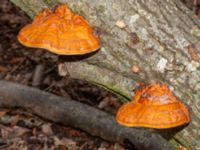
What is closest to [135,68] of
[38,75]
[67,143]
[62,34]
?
[62,34]

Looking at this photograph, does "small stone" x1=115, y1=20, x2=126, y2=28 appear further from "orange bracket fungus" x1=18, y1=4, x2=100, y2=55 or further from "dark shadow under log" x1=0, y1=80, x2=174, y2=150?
"dark shadow under log" x1=0, y1=80, x2=174, y2=150

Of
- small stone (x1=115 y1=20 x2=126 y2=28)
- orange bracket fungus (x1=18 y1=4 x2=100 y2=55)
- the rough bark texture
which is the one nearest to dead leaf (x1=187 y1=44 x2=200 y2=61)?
the rough bark texture

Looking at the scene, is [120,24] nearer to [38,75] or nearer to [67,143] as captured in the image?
[67,143]

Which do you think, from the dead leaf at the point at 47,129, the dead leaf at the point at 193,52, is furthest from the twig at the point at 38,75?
the dead leaf at the point at 193,52

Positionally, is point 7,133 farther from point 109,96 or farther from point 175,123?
point 175,123

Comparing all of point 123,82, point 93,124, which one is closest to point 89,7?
point 123,82
